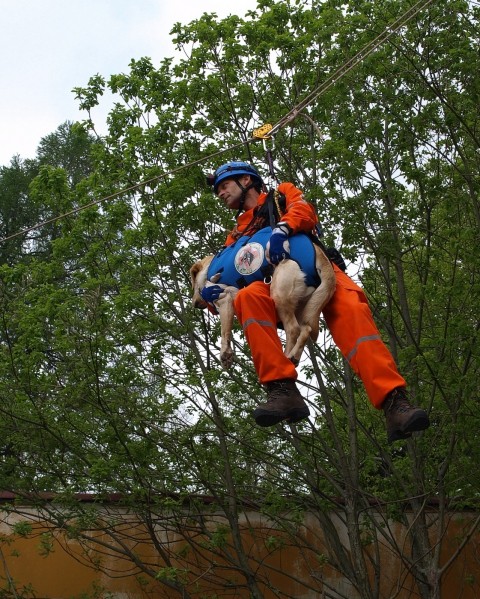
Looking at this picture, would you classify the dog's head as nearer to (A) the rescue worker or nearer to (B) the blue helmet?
(A) the rescue worker

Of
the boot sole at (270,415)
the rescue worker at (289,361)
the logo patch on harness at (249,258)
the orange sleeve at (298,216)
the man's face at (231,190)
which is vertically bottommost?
the boot sole at (270,415)

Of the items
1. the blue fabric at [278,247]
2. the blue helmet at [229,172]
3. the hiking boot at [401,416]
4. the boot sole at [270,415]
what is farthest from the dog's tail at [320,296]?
the blue helmet at [229,172]

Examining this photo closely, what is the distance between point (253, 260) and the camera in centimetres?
561

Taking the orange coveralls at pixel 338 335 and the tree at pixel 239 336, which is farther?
the tree at pixel 239 336

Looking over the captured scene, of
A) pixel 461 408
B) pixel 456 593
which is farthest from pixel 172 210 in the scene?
pixel 456 593

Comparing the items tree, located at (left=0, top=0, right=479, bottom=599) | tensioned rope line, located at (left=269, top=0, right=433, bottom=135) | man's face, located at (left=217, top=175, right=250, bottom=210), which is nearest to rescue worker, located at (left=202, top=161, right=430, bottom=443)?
man's face, located at (left=217, top=175, right=250, bottom=210)

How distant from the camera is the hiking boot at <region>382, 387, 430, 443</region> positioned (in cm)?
485

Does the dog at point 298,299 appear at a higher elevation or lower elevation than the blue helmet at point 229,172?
lower

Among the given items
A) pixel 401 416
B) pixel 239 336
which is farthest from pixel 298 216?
pixel 239 336

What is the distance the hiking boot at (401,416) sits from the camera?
15.9 ft

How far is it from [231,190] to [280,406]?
1.58m

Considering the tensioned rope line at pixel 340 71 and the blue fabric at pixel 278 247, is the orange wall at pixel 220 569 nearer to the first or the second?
the tensioned rope line at pixel 340 71

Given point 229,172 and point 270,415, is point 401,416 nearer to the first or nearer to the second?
point 270,415

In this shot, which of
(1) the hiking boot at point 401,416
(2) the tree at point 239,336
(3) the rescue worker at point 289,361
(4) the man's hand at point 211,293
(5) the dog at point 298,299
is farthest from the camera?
(2) the tree at point 239,336
